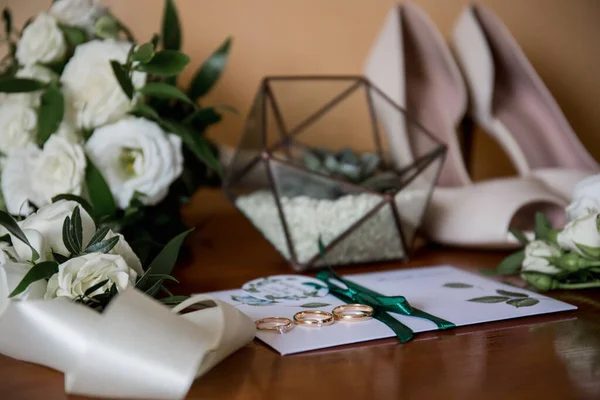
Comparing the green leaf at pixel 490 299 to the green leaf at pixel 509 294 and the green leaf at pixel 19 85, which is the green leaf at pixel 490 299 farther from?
the green leaf at pixel 19 85

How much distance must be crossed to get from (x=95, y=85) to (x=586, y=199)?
48 centimetres

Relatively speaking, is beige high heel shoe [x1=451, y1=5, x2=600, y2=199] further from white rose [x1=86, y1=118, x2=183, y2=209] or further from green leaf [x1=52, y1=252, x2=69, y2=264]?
green leaf [x1=52, y1=252, x2=69, y2=264]

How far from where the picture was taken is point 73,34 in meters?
0.66

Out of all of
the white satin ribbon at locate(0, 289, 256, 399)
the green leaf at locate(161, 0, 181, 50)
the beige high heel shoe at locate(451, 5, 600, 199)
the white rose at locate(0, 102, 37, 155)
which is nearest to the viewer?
the white satin ribbon at locate(0, 289, 256, 399)

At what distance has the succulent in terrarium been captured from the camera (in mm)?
646

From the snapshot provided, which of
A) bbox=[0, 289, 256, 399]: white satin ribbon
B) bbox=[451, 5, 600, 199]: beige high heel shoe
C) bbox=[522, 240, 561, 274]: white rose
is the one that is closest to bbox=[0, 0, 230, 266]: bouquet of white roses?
bbox=[0, 289, 256, 399]: white satin ribbon

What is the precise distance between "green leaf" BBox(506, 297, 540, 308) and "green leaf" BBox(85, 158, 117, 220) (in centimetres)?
38

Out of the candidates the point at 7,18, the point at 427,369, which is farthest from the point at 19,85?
the point at 427,369

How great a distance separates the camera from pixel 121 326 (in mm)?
313

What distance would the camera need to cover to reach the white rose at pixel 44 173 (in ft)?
1.93

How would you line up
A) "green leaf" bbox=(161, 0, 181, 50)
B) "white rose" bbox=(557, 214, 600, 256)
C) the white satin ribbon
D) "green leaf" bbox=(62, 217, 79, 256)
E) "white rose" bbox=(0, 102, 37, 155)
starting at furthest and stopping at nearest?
"green leaf" bbox=(161, 0, 181, 50) → "white rose" bbox=(0, 102, 37, 155) → "white rose" bbox=(557, 214, 600, 256) → "green leaf" bbox=(62, 217, 79, 256) → the white satin ribbon

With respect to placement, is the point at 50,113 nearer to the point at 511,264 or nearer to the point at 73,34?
the point at 73,34

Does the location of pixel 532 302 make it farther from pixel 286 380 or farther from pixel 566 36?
pixel 566 36

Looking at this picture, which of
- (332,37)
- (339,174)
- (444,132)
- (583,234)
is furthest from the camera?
(332,37)
